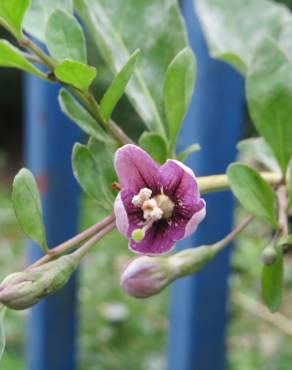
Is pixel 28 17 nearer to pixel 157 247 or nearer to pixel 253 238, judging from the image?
pixel 157 247

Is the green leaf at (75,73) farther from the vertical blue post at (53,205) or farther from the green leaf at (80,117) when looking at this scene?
the vertical blue post at (53,205)

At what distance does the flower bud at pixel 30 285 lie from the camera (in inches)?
8.5

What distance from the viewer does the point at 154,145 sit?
0.26 m

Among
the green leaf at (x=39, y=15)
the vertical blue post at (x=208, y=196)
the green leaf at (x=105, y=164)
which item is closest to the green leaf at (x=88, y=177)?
the green leaf at (x=105, y=164)

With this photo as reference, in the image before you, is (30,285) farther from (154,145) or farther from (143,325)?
(143,325)

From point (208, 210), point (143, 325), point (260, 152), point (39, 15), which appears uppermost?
point (39, 15)

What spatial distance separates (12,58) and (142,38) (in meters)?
0.14

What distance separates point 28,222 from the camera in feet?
0.77

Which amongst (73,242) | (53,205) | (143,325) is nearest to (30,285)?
(73,242)

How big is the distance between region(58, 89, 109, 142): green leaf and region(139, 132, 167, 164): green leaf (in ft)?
0.05

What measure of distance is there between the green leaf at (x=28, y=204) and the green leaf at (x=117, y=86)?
4 centimetres

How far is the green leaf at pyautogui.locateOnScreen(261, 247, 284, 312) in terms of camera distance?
0.27 metres

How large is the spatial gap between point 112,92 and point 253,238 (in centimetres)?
108

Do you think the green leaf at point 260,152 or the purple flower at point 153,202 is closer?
the purple flower at point 153,202
